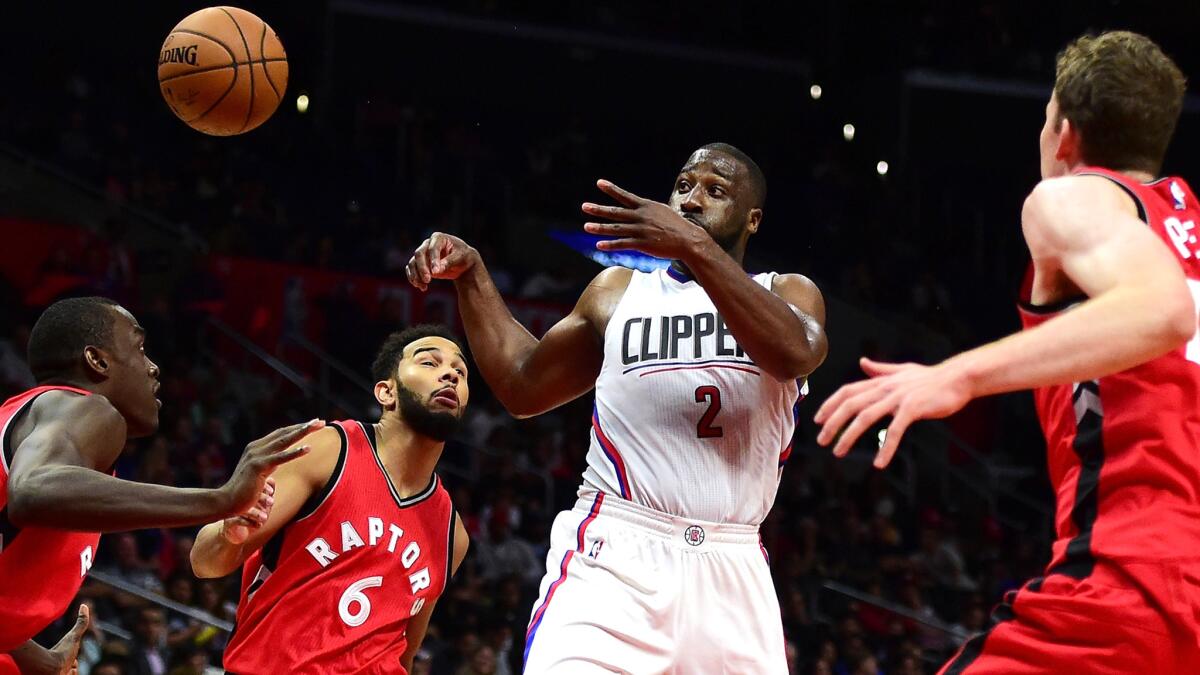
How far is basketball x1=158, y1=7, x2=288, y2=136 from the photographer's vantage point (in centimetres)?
646

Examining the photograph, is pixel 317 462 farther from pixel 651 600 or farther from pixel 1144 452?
pixel 1144 452

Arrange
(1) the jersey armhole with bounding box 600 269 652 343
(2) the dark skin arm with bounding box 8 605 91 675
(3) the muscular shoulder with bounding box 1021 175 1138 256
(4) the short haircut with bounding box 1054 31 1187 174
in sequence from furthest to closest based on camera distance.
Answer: (2) the dark skin arm with bounding box 8 605 91 675 < (1) the jersey armhole with bounding box 600 269 652 343 < (4) the short haircut with bounding box 1054 31 1187 174 < (3) the muscular shoulder with bounding box 1021 175 1138 256

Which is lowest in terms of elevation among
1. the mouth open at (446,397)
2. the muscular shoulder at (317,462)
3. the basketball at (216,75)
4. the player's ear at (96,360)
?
the muscular shoulder at (317,462)

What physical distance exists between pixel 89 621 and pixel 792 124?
17.9 metres

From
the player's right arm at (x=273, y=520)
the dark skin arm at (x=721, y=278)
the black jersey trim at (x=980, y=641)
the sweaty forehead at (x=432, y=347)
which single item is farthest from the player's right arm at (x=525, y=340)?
the black jersey trim at (x=980, y=641)

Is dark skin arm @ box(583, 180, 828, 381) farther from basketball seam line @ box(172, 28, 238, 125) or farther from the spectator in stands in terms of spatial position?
the spectator in stands

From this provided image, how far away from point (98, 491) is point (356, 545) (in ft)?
4.96

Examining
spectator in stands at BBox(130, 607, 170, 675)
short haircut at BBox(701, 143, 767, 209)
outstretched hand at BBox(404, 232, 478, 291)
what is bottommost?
spectator in stands at BBox(130, 607, 170, 675)

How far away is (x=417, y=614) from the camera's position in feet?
18.7

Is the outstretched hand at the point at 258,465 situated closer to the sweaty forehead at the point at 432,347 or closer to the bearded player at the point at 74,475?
the bearded player at the point at 74,475

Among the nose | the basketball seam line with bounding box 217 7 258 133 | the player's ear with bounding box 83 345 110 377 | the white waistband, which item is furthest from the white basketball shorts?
the basketball seam line with bounding box 217 7 258 133

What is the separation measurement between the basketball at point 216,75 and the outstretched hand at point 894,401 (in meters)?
4.53

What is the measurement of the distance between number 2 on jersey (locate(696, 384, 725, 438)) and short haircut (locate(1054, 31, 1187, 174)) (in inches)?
62.0

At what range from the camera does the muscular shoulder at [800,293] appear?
451 centimetres
